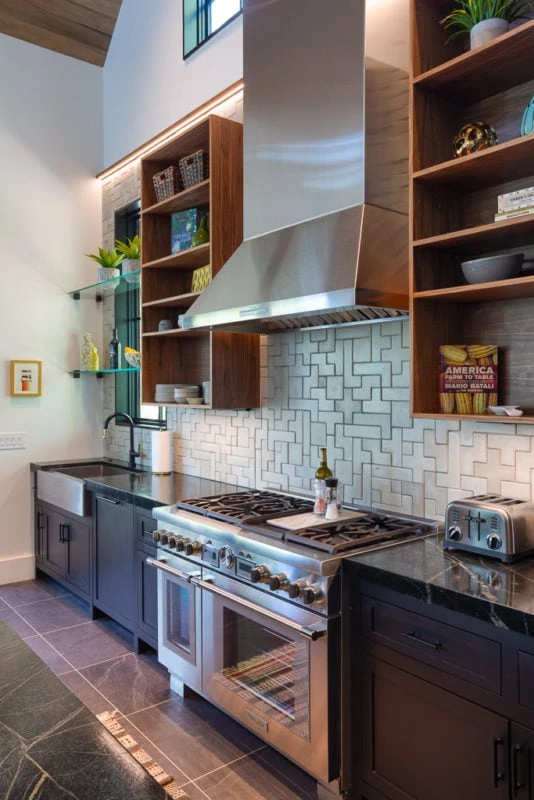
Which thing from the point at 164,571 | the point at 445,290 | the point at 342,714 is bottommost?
the point at 342,714

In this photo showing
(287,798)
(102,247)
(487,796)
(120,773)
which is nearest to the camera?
(120,773)

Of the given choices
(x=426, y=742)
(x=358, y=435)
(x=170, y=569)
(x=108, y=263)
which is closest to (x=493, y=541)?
(x=426, y=742)

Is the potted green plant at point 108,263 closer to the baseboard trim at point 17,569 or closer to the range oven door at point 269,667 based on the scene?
the baseboard trim at point 17,569

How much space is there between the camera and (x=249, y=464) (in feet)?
11.5

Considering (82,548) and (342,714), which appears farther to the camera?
(82,548)

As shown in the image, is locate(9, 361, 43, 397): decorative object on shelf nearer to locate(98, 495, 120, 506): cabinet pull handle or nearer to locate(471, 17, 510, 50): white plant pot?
locate(98, 495, 120, 506): cabinet pull handle

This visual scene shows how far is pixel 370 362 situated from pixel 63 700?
6.49 feet

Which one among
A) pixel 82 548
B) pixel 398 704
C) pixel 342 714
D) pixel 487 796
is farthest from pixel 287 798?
pixel 82 548

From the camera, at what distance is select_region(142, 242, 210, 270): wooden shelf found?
3.38 metres

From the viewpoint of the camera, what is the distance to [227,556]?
8.07 ft

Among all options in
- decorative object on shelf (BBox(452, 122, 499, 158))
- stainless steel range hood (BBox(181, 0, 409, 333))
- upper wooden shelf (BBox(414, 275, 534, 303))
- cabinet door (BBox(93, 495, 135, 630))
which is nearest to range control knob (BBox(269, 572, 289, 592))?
stainless steel range hood (BBox(181, 0, 409, 333))

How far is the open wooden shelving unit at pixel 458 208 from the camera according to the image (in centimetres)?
207

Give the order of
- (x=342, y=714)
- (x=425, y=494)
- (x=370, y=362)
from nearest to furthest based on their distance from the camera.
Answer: (x=342, y=714) < (x=425, y=494) < (x=370, y=362)

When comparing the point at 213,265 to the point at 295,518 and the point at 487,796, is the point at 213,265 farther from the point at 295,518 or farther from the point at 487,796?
the point at 487,796
